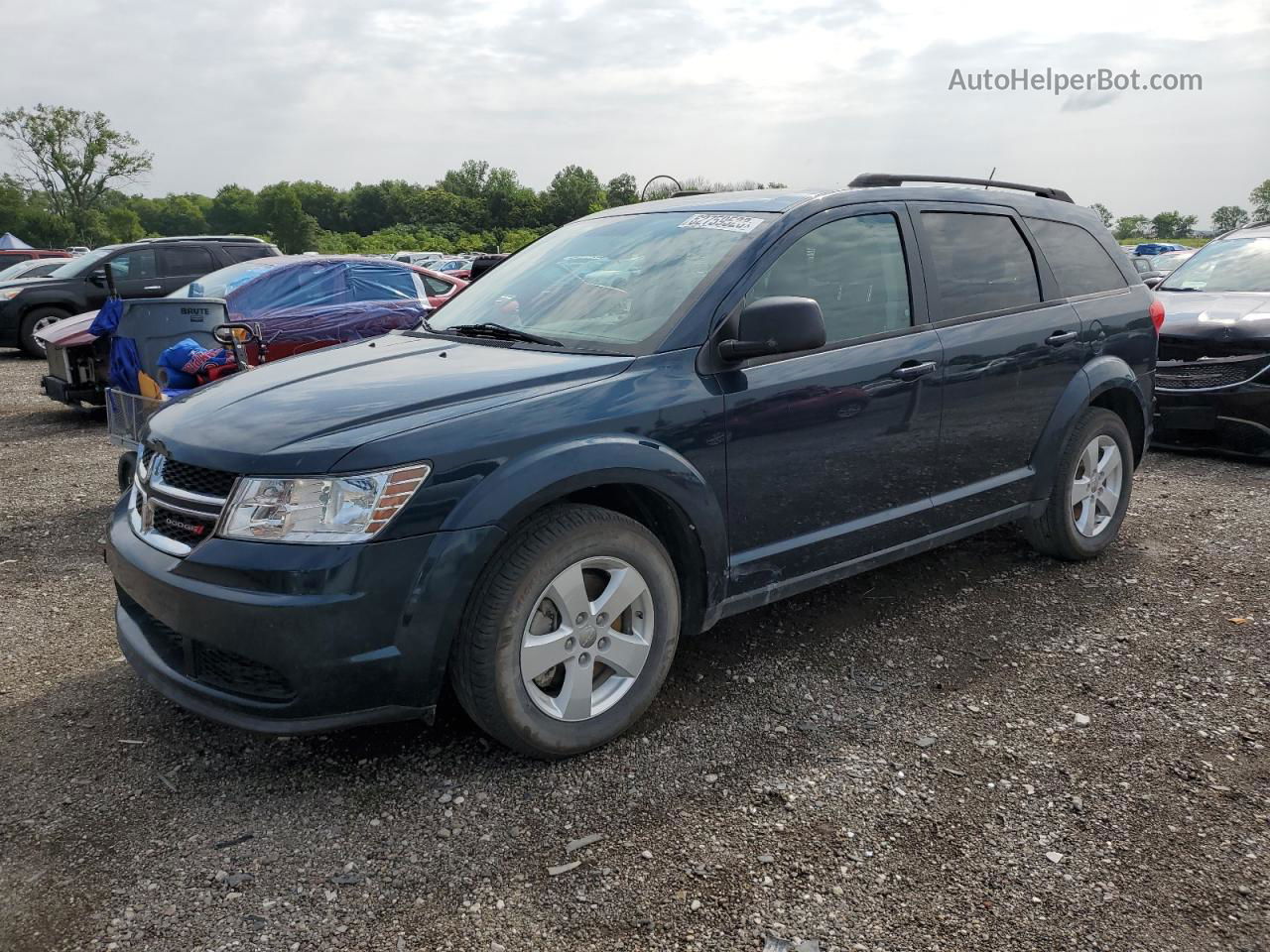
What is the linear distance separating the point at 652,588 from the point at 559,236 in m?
1.90

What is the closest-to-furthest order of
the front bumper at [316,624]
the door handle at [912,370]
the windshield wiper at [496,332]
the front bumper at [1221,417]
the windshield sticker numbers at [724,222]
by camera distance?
the front bumper at [316,624] < the windshield wiper at [496,332] < the windshield sticker numbers at [724,222] < the door handle at [912,370] < the front bumper at [1221,417]

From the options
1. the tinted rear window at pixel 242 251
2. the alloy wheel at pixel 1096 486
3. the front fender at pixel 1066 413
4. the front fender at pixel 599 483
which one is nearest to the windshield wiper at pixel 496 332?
the front fender at pixel 599 483

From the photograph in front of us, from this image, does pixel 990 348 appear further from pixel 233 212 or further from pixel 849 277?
pixel 233 212

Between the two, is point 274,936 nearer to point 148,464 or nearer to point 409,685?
point 409,685

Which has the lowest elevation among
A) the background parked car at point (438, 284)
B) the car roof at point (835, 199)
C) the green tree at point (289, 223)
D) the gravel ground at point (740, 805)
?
the gravel ground at point (740, 805)

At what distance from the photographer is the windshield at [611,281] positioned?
11.1ft

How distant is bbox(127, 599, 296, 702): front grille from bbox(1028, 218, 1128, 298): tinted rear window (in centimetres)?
378

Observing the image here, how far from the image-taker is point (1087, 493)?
4746mm

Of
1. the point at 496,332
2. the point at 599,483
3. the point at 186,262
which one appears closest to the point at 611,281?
the point at 496,332

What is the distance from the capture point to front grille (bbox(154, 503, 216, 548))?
280cm

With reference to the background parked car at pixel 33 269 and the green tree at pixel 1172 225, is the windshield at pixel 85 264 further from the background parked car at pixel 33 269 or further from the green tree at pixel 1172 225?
the green tree at pixel 1172 225

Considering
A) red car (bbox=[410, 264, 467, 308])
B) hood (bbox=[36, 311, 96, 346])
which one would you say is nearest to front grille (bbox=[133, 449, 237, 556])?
hood (bbox=[36, 311, 96, 346])

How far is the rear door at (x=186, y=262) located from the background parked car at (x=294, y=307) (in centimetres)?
541

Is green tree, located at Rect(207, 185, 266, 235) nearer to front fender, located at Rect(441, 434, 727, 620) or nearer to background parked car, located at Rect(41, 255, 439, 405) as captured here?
background parked car, located at Rect(41, 255, 439, 405)
